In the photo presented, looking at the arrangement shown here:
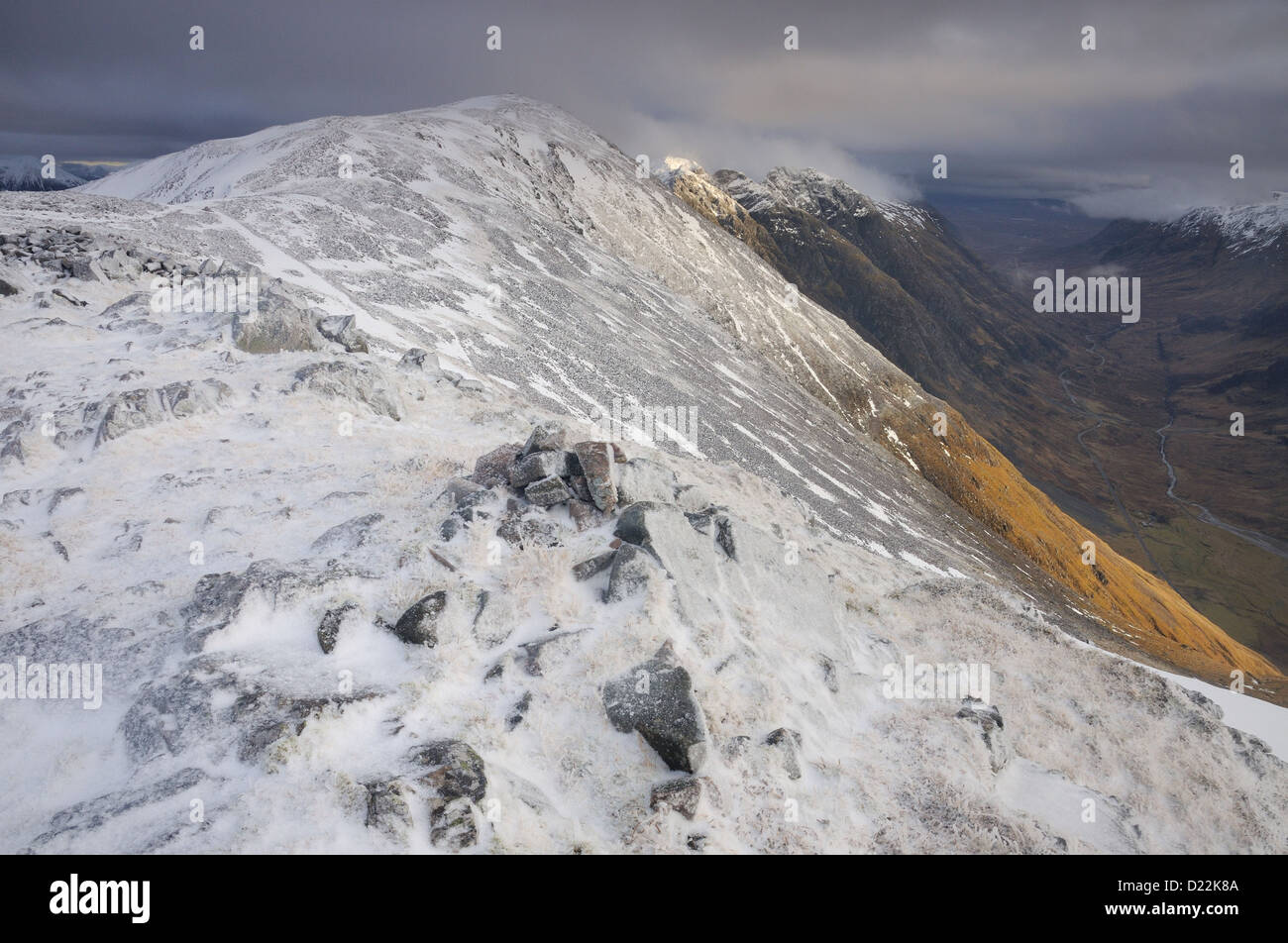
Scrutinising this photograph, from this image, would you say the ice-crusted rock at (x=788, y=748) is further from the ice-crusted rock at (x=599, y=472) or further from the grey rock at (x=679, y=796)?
the ice-crusted rock at (x=599, y=472)

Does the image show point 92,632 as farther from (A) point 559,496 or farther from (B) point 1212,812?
(B) point 1212,812

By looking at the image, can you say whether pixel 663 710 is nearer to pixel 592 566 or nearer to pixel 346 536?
pixel 592 566

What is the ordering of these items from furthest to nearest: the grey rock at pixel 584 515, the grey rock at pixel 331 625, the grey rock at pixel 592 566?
1. the grey rock at pixel 584 515
2. the grey rock at pixel 592 566
3. the grey rock at pixel 331 625

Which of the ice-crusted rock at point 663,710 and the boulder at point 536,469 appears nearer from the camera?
the ice-crusted rock at point 663,710

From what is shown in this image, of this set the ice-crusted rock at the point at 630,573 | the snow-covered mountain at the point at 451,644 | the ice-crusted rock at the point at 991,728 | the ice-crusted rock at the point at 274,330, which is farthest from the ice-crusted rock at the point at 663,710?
the ice-crusted rock at the point at 274,330

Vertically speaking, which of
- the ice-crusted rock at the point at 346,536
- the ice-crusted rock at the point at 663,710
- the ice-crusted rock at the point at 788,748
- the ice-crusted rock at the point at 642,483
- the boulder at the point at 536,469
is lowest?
the ice-crusted rock at the point at 788,748
